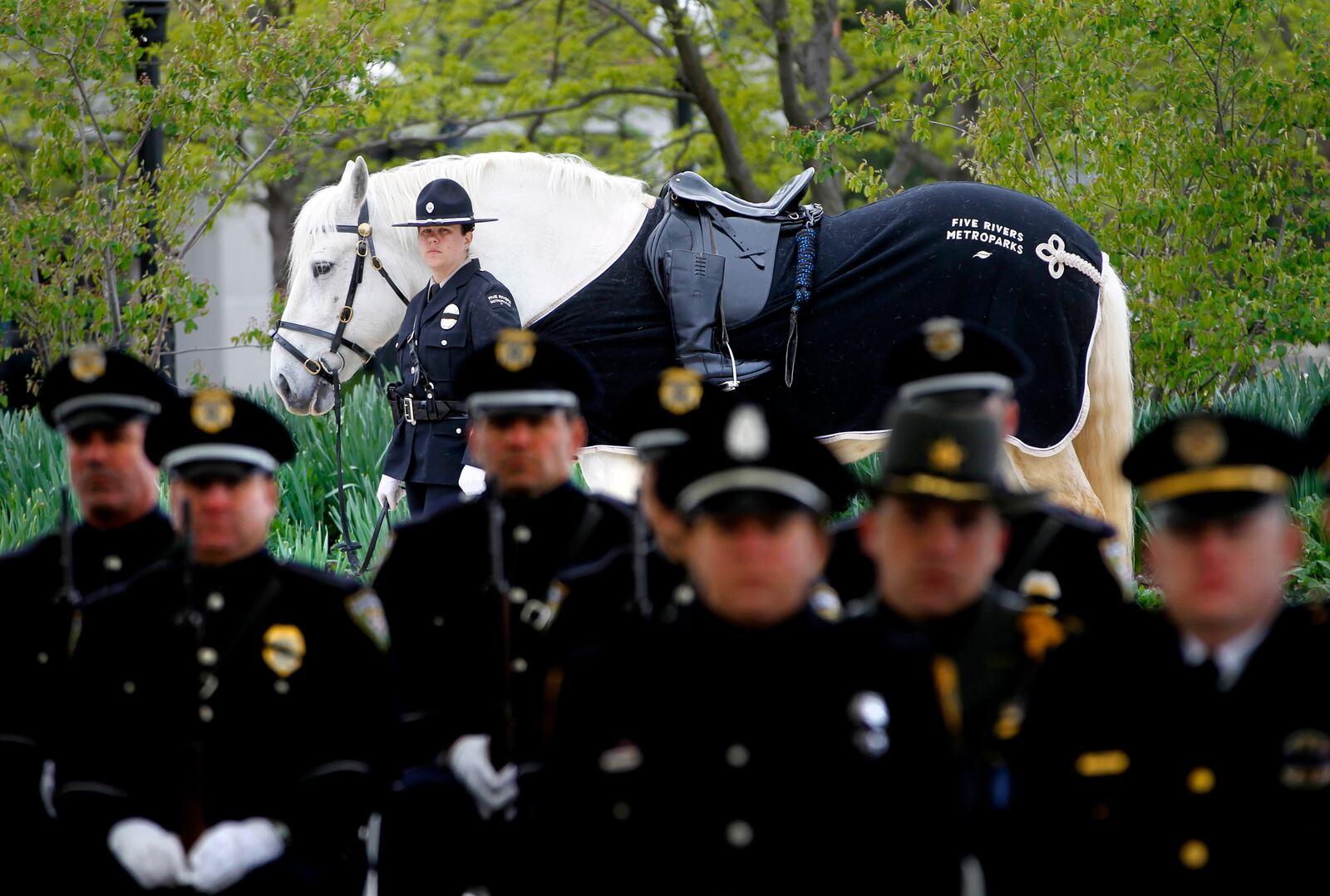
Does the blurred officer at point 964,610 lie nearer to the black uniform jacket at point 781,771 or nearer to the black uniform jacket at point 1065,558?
the black uniform jacket at point 781,771

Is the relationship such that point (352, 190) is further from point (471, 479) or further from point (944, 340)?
point (944, 340)

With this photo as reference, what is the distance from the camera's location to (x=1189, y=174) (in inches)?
334

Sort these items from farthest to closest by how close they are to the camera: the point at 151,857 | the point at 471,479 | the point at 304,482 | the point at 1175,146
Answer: the point at 1175,146
the point at 304,482
the point at 471,479
the point at 151,857

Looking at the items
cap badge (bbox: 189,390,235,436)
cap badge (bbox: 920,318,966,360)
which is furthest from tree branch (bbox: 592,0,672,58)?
cap badge (bbox: 189,390,235,436)

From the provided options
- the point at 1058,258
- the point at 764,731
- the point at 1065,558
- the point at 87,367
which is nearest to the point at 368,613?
the point at 87,367

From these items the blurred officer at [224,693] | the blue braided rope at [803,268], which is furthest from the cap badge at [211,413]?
the blue braided rope at [803,268]

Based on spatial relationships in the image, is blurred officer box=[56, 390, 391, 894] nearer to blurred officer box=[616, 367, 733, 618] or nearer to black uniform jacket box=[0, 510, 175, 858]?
black uniform jacket box=[0, 510, 175, 858]

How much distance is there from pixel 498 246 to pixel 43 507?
93.2 inches

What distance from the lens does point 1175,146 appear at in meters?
8.44

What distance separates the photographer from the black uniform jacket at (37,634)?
12.2 ft

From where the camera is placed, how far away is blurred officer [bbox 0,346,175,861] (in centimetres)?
373

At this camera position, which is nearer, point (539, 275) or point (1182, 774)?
point (1182, 774)

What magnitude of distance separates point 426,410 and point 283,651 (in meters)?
2.63

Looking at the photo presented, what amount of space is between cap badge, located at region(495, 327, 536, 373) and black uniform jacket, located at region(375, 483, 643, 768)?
306 millimetres
